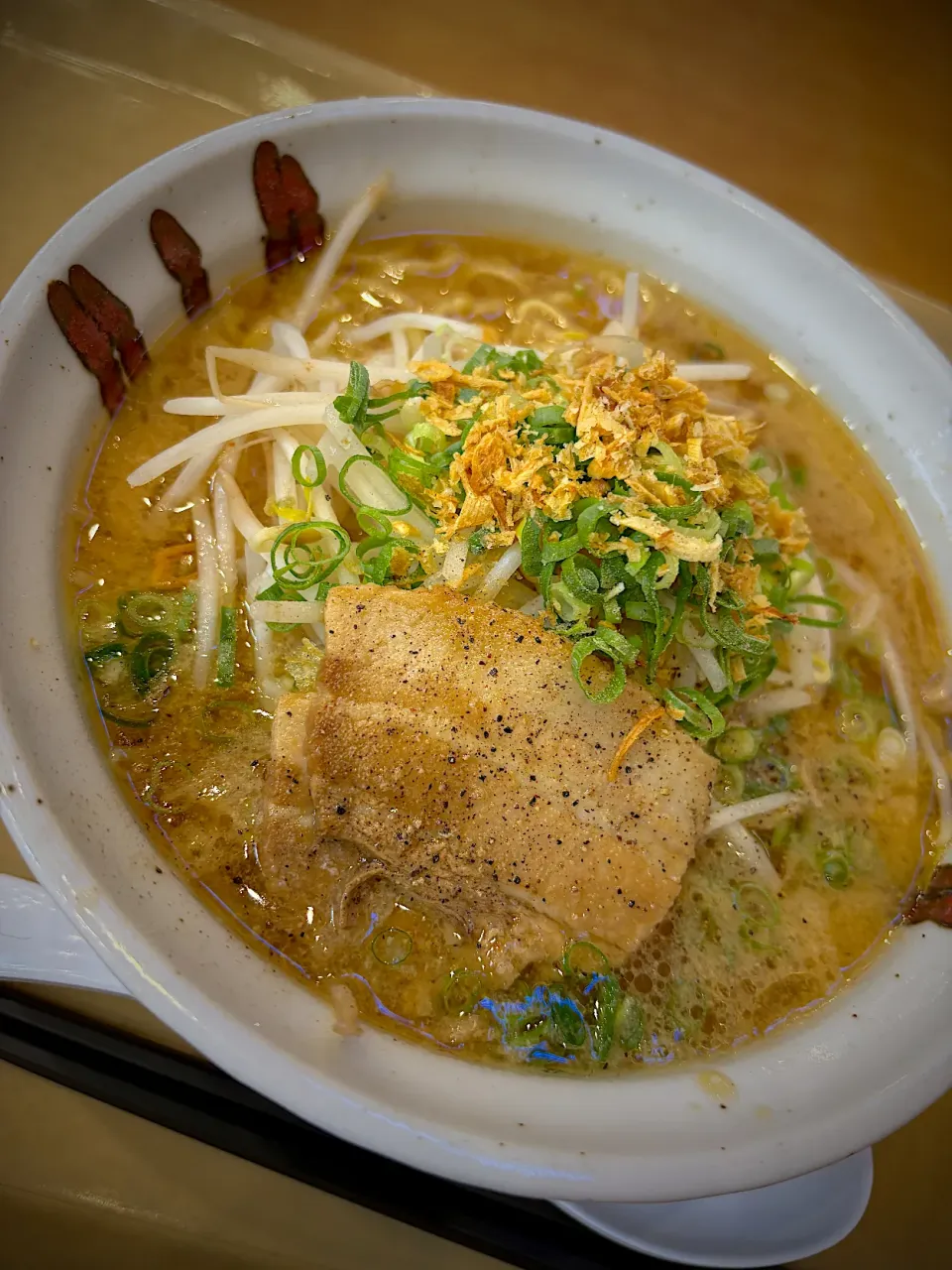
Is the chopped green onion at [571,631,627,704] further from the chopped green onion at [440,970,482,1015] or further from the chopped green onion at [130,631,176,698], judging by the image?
the chopped green onion at [130,631,176,698]

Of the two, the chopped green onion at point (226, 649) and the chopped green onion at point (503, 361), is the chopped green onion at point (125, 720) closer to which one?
the chopped green onion at point (226, 649)

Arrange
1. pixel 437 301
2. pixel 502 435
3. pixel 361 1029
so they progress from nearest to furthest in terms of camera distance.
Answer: pixel 361 1029 → pixel 502 435 → pixel 437 301

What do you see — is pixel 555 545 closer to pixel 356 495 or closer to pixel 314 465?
pixel 356 495

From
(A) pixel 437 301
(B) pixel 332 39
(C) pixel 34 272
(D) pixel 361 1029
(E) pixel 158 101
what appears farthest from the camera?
(B) pixel 332 39

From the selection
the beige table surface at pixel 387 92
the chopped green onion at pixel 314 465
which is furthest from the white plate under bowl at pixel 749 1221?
the chopped green onion at pixel 314 465

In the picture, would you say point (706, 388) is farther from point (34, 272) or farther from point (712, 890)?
point (34, 272)

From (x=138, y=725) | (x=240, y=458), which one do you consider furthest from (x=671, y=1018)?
(x=240, y=458)
